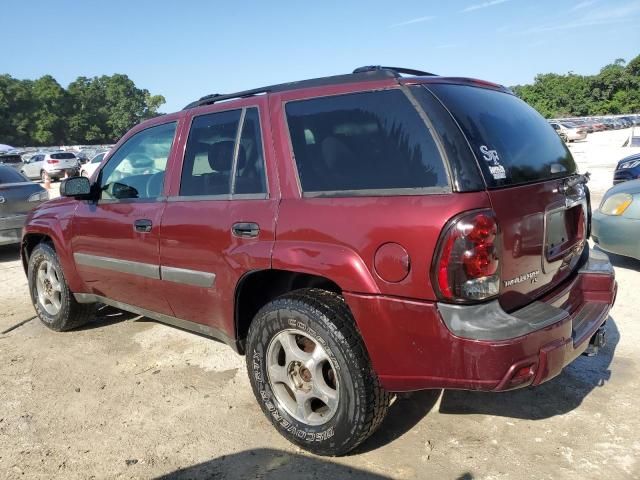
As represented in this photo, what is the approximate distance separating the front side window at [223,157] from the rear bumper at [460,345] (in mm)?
1011

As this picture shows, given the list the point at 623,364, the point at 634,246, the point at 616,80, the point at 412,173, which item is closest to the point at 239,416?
the point at 412,173

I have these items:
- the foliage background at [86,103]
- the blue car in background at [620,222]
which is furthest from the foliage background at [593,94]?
the blue car in background at [620,222]

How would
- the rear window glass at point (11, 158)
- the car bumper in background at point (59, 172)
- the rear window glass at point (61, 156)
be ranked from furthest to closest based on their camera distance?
the rear window glass at point (11, 158), the rear window glass at point (61, 156), the car bumper in background at point (59, 172)

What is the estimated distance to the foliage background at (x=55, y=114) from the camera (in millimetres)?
73250

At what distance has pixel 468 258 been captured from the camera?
2.20 metres

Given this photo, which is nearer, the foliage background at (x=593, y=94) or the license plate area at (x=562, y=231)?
the license plate area at (x=562, y=231)

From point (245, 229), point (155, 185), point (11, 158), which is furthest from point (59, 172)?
point (245, 229)

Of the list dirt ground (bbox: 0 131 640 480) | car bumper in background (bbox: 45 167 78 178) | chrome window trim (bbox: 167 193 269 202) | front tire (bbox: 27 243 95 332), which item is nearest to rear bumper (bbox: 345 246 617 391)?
dirt ground (bbox: 0 131 640 480)

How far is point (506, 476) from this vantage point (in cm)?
252

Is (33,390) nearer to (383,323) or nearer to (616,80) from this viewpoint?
(383,323)

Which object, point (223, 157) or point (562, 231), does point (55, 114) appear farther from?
point (562, 231)

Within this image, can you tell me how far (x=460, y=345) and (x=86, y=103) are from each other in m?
99.3

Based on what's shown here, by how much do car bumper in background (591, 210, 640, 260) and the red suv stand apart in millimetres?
2438

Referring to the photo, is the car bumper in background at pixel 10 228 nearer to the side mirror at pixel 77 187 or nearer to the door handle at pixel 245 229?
the side mirror at pixel 77 187
